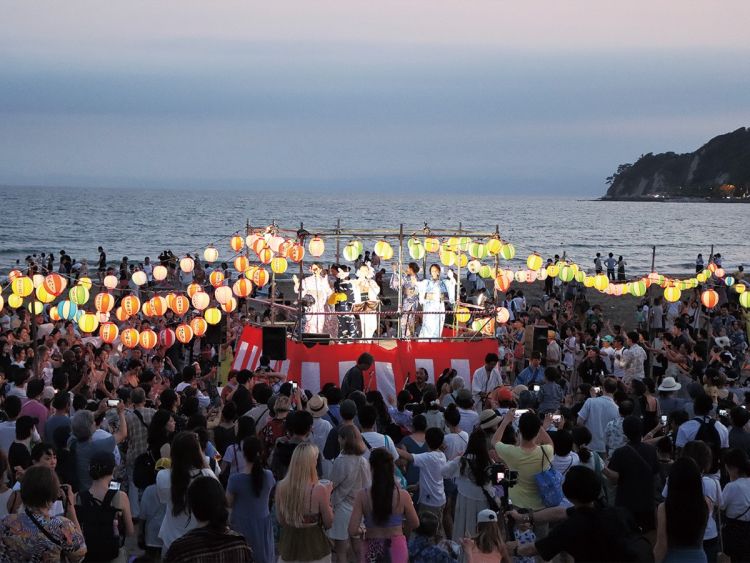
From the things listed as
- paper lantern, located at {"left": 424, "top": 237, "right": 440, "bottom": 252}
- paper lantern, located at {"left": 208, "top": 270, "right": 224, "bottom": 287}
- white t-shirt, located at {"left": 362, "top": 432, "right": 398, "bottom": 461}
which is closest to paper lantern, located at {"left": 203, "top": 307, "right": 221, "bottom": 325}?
paper lantern, located at {"left": 208, "top": 270, "right": 224, "bottom": 287}

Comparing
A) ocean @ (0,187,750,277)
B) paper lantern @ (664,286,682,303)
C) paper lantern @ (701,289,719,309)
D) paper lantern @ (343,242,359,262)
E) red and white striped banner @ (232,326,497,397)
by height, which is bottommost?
ocean @ (0,187,750,277)

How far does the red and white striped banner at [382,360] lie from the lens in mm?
15648

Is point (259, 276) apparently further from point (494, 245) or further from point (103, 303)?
point (494, 245)

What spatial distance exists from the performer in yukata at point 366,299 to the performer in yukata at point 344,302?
146mm

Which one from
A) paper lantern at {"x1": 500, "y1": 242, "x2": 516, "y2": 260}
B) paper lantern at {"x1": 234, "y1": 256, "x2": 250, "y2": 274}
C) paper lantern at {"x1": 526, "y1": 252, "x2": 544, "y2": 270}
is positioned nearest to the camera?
paper lantern at {"x1": 500, "y1": 242, "x2": 516, "y2": 260}

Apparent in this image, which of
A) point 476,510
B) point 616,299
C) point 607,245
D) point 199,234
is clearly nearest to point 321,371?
point 476,510

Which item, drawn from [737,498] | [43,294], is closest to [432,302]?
[43,294]

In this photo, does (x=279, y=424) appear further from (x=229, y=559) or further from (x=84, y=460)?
(x=229, y=559)

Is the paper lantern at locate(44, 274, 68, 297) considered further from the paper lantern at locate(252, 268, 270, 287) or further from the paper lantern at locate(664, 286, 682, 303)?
the paper lantern at locate(664, 286, 682, 303)

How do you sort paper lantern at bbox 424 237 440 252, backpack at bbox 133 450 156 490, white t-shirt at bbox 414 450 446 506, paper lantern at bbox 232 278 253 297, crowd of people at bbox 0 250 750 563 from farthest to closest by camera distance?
paper lantern at bbox 424 237 440 252 → paper lantern at bbox 232 278 253 297 → white t-shirt at bbox 414 450 446 506 → backpack at bbox 133 450 156 490 → crowd of people at bbox 0 250 750 563

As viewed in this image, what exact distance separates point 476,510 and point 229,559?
8.59 feet

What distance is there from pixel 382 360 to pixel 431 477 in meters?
8.62

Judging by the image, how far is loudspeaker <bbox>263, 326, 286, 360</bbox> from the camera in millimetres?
14766

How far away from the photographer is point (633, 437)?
24.2ft
